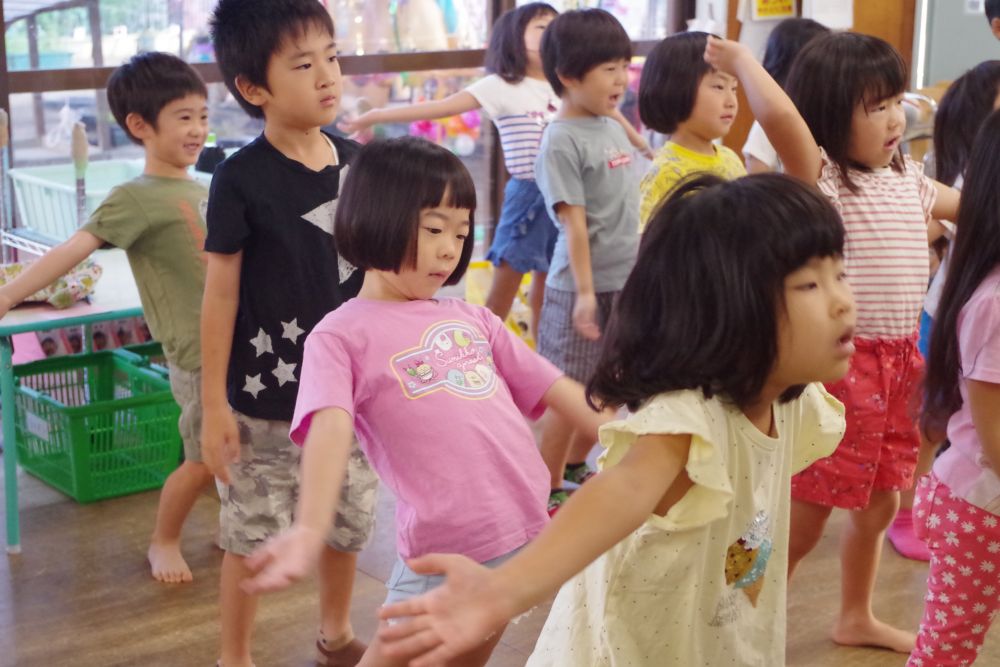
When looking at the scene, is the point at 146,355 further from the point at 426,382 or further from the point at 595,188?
the point at 426,382

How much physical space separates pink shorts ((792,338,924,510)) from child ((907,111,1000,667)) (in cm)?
33

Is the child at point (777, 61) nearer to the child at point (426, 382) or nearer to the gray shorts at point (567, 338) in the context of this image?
the gray shorts at point (567, 338)

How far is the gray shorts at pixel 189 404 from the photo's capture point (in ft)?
10.2

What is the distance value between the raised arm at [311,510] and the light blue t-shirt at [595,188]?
1727 millimetres

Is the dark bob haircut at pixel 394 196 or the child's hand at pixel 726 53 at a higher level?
the child's hand at pixel 726 53

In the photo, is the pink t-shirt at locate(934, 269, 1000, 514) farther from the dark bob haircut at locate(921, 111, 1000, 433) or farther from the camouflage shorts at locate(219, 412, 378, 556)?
the camouflage shorts at locate(219, 412, 378, 556)

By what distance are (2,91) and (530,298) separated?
185 centimetres

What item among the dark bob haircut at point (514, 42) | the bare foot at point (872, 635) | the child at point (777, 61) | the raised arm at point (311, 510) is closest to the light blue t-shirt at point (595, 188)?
the child at point (777, 61)

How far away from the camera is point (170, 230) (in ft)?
10.1

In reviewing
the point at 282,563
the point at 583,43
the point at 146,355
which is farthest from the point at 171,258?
the point at 282,563

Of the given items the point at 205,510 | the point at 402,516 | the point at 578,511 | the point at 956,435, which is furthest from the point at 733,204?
the point at 205,510

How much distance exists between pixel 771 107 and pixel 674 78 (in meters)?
0.93


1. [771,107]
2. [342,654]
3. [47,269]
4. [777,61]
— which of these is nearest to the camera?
[771,107]

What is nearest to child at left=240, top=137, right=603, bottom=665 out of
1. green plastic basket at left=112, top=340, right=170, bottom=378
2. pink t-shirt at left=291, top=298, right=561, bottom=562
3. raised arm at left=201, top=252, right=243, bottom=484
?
pink t-shirt at left=291, top=298, right=561, bottom=562
